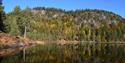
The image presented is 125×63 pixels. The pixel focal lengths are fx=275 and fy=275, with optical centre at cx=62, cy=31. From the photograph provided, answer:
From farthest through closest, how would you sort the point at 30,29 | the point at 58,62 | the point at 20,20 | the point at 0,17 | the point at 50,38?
the point at 50,38
the point at 30,29
the point at 20,20
the point at 0,17
the point at 58,62

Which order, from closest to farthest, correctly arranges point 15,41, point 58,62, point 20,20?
point 58,62 < point 15,41 < point 20,20

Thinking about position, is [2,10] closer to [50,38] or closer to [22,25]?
[22,25]

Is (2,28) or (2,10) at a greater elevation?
(2,10)

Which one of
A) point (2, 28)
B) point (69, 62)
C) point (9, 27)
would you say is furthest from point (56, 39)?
point (69, 62)

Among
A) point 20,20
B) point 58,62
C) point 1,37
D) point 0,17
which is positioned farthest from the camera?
point 20,20

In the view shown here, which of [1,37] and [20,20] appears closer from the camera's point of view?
[1,37]

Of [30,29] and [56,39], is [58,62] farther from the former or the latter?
[56,39]

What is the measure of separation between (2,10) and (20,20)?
1442 inches

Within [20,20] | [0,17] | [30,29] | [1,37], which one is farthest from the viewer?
[30,29]

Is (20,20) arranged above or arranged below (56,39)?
above

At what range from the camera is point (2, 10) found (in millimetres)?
111625

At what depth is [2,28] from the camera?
114875mm

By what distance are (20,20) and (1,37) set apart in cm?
5853

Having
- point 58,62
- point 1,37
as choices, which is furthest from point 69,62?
point 1,37
